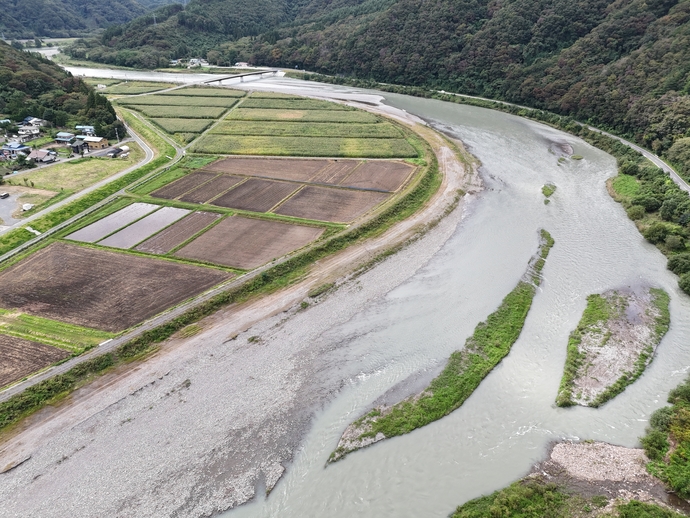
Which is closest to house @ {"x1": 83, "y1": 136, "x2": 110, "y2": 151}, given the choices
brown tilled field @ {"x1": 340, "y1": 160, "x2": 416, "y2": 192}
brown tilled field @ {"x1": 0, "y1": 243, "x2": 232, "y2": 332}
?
brown tilled field @ {"x1": 0, "y1": 243, "x2": 232, "y2": 332}

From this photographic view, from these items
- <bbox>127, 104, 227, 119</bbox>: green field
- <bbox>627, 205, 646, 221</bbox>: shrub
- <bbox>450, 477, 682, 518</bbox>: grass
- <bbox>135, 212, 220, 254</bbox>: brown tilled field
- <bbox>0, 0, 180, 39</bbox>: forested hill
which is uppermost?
<bbox>0, 0, 180, 39</bbox>: forested hill

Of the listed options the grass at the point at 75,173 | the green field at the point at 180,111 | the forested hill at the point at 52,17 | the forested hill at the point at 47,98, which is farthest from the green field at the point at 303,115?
the forested hill at the point at 52,17

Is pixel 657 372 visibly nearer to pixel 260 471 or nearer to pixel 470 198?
pixel 260 471

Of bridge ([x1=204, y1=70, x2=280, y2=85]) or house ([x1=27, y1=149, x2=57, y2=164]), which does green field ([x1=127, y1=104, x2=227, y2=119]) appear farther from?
bridge ([x1=204, y1=70, x2=280, y2=85])

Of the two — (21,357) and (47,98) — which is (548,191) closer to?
(21,357)

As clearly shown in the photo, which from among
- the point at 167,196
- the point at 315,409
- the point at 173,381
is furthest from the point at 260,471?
the point at 167,196

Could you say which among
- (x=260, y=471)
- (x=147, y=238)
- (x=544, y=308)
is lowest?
(x=260, y=471)
